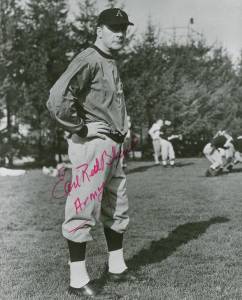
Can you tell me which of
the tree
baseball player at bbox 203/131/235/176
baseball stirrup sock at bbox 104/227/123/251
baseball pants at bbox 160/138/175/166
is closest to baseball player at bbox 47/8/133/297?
baseball stirrup sock at bbox 104/227/123/251

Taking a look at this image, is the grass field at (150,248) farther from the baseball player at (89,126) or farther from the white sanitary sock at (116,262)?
the baseball player at (89,126)

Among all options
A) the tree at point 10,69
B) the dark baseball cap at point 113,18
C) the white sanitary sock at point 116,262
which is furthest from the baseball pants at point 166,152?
the dark baseball cap at point 113,18

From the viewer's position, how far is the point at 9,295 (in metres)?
4.11

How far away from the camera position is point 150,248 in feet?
19.1

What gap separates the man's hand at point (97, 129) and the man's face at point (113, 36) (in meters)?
0.65

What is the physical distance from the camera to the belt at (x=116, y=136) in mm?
4062

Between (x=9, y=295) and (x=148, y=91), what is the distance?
87.2 ft

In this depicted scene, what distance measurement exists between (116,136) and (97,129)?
22 centimetres

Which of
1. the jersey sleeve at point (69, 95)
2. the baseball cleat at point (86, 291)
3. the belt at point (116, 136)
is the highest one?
the jersey sleeve at point (69, 95)

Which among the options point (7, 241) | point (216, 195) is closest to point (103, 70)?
point (7, 241)

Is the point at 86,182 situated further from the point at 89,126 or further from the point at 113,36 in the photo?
the point at 113,36

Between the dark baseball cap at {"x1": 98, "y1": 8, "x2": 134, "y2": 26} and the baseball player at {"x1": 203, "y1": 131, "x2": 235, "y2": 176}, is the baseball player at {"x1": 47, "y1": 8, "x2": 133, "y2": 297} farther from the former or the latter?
the baseball player at {"x1": 203, "y1": 131, "x2": 235, "y2": 176}

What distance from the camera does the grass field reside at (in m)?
4.25

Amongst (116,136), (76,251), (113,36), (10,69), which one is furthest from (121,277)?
(10,69)
